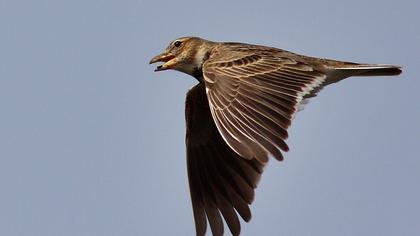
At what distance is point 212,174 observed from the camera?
54.1 ft

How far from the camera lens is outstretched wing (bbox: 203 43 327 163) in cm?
1279

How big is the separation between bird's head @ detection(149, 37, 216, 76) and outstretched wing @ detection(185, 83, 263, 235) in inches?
16.2

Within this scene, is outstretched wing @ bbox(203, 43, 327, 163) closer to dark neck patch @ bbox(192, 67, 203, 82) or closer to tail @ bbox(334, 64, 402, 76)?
tail @ bbox(334, 64, 402, 76)

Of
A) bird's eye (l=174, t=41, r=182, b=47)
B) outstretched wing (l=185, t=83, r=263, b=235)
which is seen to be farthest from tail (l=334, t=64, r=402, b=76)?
bird's eye (l=174, t=41, r=182, b=47)

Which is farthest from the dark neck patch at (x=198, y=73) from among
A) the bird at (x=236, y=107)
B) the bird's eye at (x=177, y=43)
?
the bird's eye at (x=177, y=43)

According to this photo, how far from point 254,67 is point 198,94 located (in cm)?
193

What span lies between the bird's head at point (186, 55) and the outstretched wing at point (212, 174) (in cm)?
41

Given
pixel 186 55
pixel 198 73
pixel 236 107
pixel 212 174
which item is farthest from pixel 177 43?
pixel 236 107

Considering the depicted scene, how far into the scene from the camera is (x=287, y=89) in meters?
13.9

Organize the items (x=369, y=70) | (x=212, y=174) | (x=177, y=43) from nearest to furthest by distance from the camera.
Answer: (x=369, y=70)
(x=212, y=174)
(x=177, y=43)

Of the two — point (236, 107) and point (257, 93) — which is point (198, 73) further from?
point (236, 107)

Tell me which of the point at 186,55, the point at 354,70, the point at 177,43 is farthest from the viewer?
the point at 177,43

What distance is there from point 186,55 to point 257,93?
3190mm

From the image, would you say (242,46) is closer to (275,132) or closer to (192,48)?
(192,48)
